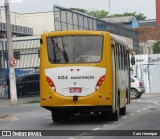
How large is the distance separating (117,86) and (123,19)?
8120 centimetres

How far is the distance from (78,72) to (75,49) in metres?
0.80

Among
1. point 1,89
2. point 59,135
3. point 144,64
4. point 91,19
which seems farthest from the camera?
point 91,19

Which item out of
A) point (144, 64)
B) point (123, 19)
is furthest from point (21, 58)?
point (123, 19)

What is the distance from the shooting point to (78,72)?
62.2ft

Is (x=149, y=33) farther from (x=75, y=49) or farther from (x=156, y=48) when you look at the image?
(x=75, y=49)

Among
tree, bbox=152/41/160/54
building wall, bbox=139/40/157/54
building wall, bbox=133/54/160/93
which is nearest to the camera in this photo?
building wall, bbox=133/54/160/93

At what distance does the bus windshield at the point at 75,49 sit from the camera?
19172mm

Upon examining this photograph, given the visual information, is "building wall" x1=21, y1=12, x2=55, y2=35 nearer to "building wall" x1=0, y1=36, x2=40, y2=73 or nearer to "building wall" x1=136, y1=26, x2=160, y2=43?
"building wall" x1=0, y1=36, x2=40, y2=73

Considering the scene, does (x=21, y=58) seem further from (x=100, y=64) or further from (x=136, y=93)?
(x=100, y=64)

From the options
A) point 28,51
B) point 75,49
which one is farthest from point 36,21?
point 75,49

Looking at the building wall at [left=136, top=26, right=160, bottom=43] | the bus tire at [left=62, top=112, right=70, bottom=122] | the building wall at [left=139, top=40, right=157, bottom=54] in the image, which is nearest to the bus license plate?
the bus tire at [left=62, top=112, right=70, bottom=122]

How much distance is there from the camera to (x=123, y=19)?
331 feet

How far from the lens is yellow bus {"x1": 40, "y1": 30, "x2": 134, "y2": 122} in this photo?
18.9 metres

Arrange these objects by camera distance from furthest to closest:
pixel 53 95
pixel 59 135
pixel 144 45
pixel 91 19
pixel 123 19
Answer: pixel 123 19 → pixel 144 45 → pixel 91 19 → pixel 53 95 → pixel 59 135
